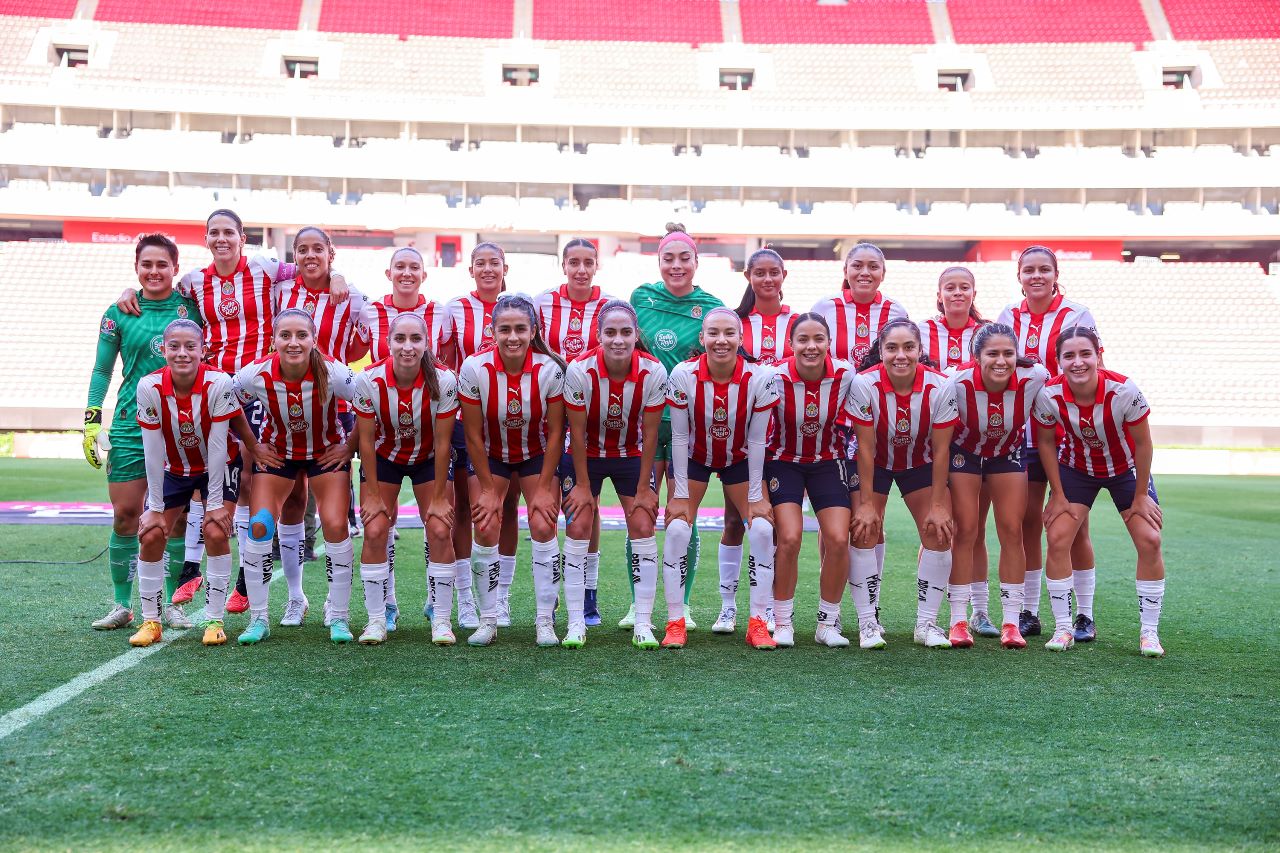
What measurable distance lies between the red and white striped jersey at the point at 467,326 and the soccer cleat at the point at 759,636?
1978 millimetres

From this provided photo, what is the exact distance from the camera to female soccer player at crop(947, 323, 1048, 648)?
513cm

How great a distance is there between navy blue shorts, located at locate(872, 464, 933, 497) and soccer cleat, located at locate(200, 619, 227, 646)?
120 inches

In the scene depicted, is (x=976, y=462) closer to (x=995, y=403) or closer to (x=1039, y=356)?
(x=995, y=403)

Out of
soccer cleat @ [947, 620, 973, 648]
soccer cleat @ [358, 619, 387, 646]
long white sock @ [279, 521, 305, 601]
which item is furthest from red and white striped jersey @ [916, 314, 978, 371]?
long white sock @ [279, 521, 305, 601]

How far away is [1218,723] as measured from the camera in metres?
3.76

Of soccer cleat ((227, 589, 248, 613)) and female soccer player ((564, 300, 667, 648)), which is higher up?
female soccer player ((564, 300, 667, 648))

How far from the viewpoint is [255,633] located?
16.4 ft

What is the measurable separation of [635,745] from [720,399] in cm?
202

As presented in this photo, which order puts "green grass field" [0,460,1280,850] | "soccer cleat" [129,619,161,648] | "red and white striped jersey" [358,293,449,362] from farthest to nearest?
"red and white striped jersey" [358,293,449,362]
"soccer cleat" [129,619,161,648]
"green grass field" [0,460,1280,850]

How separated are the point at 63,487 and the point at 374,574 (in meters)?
10.7

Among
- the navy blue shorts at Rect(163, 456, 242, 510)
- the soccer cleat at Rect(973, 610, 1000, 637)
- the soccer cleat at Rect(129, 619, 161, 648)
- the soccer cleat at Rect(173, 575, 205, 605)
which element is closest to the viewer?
the soccer cleat at Rect(129, 619, 161, 648)

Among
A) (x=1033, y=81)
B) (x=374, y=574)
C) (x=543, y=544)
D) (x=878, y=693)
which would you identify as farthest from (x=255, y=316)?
(x=1033, y=81)

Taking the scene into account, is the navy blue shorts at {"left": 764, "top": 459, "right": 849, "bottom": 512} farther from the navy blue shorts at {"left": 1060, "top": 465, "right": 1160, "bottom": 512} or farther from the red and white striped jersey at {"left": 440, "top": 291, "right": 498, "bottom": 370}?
the red and white striped jersey at {"left": 440, "top": 291, "right": 498, "bottom": 370}

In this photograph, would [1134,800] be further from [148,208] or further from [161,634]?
[148,208]
